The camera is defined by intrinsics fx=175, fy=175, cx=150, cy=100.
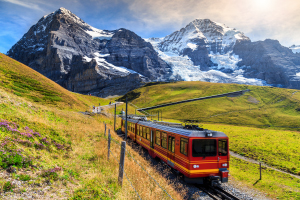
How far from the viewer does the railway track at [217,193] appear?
34.6 feet

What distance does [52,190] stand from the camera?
20.7ft

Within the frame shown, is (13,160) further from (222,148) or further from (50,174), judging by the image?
(222,148)

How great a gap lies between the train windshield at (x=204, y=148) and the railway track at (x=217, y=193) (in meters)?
2.27

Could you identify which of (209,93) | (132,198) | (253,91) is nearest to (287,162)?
(132,198)

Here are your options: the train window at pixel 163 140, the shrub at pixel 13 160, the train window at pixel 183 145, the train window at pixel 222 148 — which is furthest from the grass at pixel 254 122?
the shrub at pixel 13 160

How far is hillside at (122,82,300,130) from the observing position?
7606 cm

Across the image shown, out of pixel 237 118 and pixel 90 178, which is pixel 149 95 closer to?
pixel 237 118

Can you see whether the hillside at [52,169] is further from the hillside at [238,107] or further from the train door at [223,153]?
the hillside at [238,107]

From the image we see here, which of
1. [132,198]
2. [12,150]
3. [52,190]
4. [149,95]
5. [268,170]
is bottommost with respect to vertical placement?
[268,170]

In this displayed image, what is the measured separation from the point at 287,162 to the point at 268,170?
462cm

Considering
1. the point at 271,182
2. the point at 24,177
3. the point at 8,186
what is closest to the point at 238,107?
the point at 271,182

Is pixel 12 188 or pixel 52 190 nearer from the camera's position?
pixel 12 188

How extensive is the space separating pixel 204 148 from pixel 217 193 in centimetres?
286

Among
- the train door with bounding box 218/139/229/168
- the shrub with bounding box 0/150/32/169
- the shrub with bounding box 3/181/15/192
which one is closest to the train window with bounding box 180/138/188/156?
the train door with bounding box 218/139/229/168
